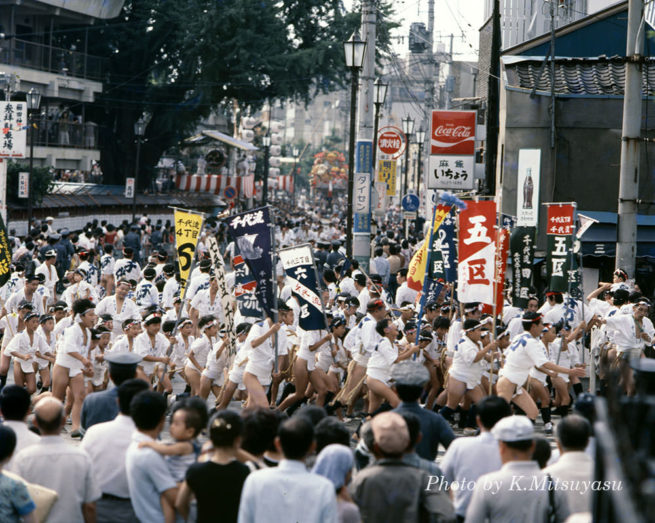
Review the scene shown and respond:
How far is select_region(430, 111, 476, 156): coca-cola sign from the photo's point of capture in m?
24.8

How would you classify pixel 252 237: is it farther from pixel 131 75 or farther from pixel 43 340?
pixel 131 75

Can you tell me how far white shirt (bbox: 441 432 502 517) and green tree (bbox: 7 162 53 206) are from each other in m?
31.2

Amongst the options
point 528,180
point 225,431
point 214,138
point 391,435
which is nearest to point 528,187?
point 528,180

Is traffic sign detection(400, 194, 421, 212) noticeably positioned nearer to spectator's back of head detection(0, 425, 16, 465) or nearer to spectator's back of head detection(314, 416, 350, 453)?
spectator's back of head detection(314, 416, 350, 453)

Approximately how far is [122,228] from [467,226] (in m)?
20.9

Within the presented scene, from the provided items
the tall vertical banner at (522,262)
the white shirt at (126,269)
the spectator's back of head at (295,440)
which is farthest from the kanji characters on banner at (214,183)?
the spectator's back of head at (295,440)

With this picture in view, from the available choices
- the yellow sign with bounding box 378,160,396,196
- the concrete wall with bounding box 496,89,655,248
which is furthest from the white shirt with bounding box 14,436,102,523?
the yellow sign with bounding box 378,160,396,196

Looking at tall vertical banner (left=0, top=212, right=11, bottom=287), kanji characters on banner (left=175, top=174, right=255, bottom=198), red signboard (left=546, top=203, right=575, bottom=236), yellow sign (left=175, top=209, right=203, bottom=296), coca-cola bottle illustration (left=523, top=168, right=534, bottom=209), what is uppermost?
kanji characters on banner (left=175, top=174, right=255, bottom=198)

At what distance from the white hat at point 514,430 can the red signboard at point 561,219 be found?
9360 millimetres

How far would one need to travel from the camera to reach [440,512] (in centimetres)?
539

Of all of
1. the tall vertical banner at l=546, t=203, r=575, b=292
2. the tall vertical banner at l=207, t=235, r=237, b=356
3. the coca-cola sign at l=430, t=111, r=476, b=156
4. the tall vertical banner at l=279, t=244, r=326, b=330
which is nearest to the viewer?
the tall vertical banner at l=207, t=235, r=237, b=356

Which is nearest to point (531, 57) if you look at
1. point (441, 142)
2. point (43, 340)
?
point (441, 142)

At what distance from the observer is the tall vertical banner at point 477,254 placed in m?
12.7

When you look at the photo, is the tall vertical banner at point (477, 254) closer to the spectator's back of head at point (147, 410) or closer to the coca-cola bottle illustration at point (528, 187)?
the spectator's back of head at point (147, 410)
